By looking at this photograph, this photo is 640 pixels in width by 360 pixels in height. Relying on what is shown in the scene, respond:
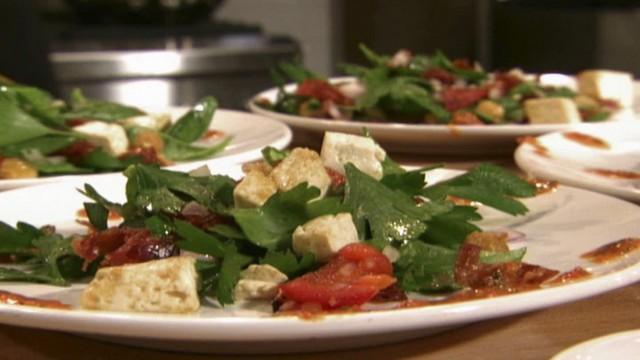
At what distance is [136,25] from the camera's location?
4.74 m

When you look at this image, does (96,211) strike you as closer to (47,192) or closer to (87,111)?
(47,192)

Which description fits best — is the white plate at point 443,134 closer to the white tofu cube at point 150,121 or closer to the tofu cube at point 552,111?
the tofu cube at point 552,111

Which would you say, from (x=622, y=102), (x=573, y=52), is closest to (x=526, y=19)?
(x=573, y=52)

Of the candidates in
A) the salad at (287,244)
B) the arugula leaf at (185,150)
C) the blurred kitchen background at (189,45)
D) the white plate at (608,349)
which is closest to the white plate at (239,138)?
the arugula leaf at (185,150)

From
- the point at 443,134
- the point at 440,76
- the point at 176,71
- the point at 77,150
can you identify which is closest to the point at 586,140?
the point at 443,134

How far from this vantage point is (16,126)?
5.79ft

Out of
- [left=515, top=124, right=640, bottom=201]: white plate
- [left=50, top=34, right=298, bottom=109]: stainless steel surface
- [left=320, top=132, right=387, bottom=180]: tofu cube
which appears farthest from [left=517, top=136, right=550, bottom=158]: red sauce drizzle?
[left=50, top=34, right=298, bottom=109]: stainless steel surface

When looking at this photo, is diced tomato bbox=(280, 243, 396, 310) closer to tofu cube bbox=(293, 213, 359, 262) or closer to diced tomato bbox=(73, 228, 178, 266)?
tofu cube bbox=(293, 213, 359, 262)

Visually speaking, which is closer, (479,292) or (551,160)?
(479,292)

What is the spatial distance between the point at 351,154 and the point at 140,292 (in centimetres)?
36

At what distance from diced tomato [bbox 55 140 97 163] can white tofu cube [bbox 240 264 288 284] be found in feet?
2.66

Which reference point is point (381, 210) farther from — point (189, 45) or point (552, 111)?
point (189, 45)

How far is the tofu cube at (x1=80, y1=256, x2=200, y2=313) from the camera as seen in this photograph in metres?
0.98

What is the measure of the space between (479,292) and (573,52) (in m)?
3.60
